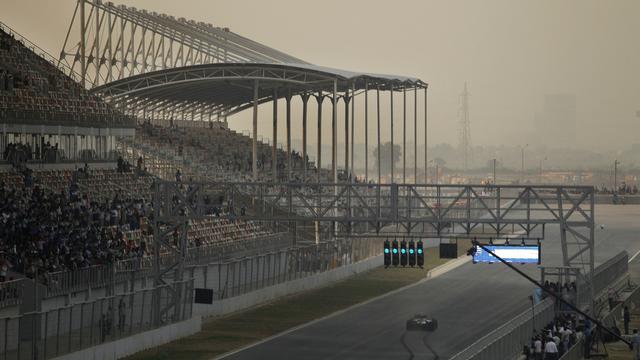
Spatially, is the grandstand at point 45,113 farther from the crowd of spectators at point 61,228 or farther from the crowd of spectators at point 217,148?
the crowd of spectators at point 217,148

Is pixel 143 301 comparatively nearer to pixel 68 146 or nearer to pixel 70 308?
pixel 70 308

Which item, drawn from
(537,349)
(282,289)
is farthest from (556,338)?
(282,289)

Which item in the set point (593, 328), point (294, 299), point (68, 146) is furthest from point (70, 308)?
point (294, 299)

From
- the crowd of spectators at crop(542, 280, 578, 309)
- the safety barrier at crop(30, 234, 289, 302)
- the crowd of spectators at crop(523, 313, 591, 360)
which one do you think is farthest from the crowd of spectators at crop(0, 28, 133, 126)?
the crowd of spectators at crop(523, 313, 591, 360)

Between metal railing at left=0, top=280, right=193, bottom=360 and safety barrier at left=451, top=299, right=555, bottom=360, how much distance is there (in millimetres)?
11477

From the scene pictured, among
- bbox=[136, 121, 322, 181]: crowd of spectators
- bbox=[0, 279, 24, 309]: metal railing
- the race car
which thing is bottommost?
the race car

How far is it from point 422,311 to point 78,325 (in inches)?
1027

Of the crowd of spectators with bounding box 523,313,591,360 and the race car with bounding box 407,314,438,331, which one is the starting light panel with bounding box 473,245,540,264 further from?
the crowd of spectators with bounding box 523,313,591,360

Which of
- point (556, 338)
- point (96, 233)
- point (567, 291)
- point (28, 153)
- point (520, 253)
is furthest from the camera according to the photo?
point (28, 153)

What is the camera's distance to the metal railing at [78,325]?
121 feet

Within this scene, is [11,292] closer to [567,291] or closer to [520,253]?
[520,253]

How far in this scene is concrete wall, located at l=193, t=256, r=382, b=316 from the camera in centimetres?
5931

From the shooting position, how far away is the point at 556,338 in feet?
144

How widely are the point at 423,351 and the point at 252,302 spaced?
15.8m
